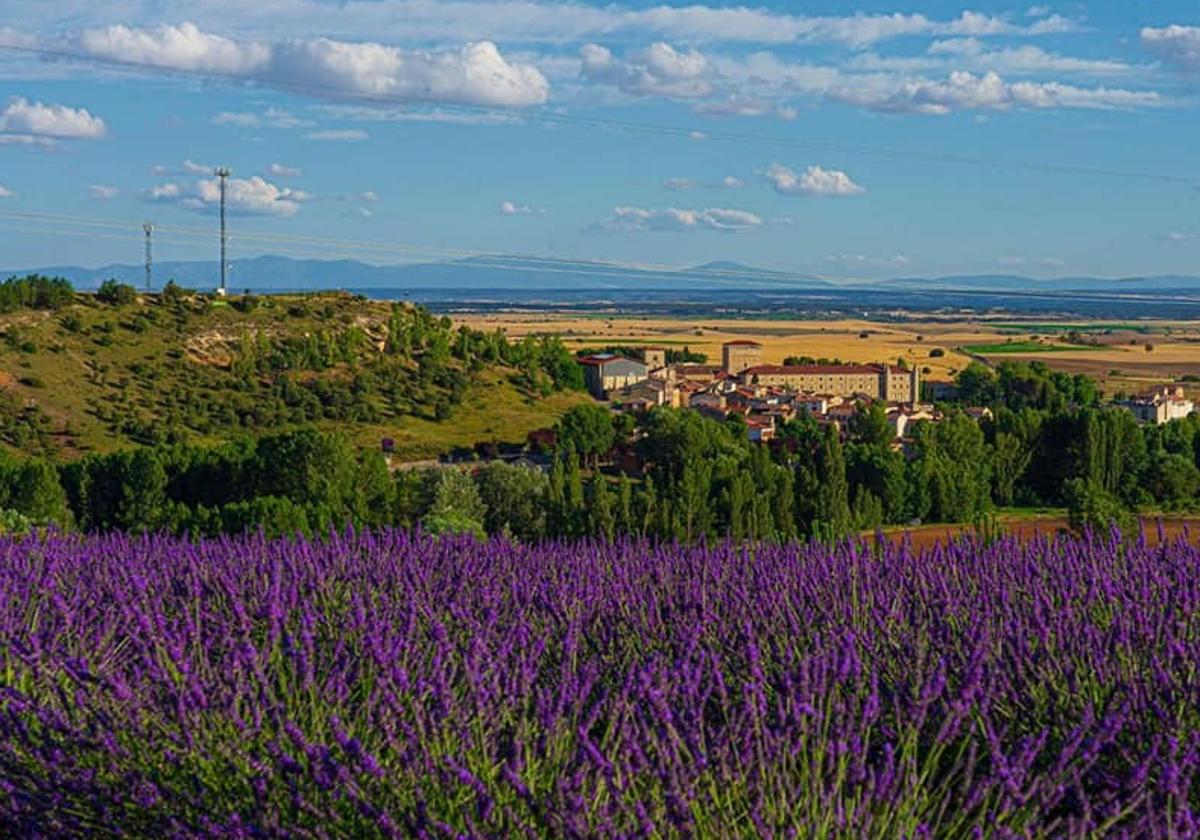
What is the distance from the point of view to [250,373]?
218ft

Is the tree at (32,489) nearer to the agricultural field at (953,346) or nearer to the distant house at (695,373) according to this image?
the distant house at (695,373)

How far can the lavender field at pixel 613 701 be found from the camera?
2855 mm

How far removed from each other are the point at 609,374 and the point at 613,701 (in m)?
85.6

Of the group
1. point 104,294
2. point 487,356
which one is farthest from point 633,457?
point 104,294

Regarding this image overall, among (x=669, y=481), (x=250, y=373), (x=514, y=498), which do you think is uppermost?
(x=250, y=373)

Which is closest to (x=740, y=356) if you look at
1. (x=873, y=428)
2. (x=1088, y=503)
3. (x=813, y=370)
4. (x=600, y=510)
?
(x=813, y=370)

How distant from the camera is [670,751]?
10.1ft

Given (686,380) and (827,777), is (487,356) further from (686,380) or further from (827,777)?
(827,777)

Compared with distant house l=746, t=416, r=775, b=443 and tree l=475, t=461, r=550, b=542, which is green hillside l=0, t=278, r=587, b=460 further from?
tree l=475, t=461, r=550, b=542

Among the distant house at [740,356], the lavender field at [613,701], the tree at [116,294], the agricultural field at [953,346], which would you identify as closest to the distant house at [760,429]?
the tree at [116,294]

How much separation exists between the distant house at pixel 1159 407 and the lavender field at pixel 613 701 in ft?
243

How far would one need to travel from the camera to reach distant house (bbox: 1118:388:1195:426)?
247ft

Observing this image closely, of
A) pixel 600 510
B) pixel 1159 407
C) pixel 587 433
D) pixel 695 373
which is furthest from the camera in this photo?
pixel 695 373

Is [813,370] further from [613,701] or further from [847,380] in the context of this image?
[613,701]
